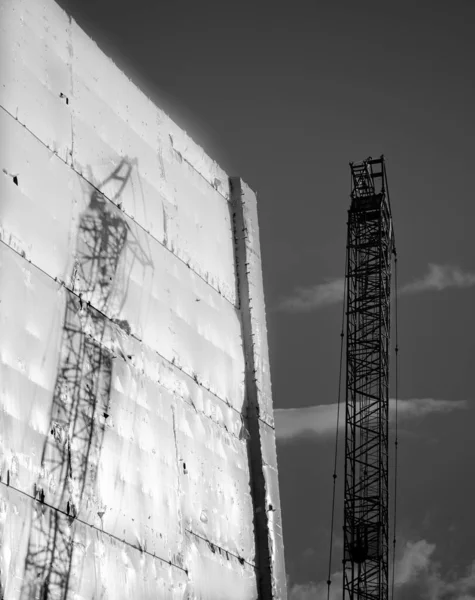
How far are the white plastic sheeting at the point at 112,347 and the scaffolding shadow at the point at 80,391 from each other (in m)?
0.05

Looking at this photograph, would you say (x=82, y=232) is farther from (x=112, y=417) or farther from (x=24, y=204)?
(x=112, y=417)

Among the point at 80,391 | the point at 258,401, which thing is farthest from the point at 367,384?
the point at 80,391

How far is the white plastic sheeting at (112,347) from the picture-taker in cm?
2473

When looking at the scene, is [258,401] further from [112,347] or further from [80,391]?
[80,391]

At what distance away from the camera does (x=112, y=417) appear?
27.5m

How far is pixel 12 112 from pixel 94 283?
Answer: 516cm

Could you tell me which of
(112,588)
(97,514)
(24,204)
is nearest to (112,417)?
(97,514)

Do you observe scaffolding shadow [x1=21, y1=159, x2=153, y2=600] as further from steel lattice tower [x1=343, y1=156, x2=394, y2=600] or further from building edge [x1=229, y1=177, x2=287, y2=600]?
steel lattice tower [x1=343, y1=156, x2=394, y2=600]

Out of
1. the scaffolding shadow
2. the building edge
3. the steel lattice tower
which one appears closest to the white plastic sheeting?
the scaffolding shadow

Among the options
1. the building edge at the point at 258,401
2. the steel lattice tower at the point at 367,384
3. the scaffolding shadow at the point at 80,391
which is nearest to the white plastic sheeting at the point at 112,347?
the scaffolding shadow at the point at 80,391

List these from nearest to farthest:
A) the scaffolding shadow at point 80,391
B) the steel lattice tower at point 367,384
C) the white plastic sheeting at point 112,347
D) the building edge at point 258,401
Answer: the scaffolding shadow at point 80,391 < the white plastic sheeting at point 112,347 < the building edge at point 258,401 < the steel lattice tower at point 367,384

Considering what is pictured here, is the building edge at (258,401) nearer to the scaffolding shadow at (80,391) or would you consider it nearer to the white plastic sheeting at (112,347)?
the white plastic sheeting at (112,347)

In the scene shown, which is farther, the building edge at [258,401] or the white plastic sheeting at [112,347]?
the building edge at [258,401]

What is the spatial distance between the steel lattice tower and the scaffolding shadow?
1104 inches
